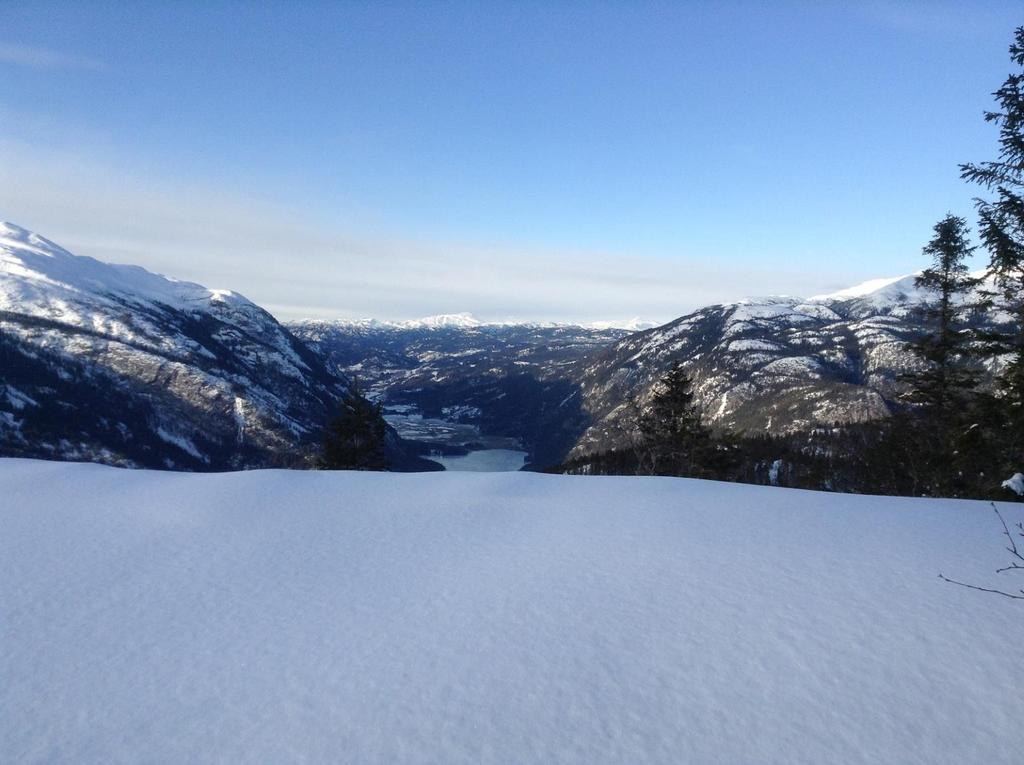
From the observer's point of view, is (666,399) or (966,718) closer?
(966,718)

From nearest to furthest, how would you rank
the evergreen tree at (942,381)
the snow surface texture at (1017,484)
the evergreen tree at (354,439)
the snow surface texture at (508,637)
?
1. the snow surface texture at (508,637)
2. the snow surface texture at (1017,484)
3. the evergreen tree at (942,381)
4. the evergreen tree at (354,439)

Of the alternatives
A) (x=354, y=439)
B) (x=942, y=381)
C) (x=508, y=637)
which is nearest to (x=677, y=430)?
(x=942, y=381)

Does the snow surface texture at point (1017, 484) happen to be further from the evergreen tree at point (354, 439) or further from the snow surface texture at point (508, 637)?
the evergreen tree at point (354, 439)

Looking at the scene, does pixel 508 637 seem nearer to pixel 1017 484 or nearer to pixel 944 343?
pixel 1017 484

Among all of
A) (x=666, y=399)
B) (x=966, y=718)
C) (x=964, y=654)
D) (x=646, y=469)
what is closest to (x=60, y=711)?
(x=966, y=718)

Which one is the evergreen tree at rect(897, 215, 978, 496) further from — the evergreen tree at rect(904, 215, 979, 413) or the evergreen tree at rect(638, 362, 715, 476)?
the evergreen tree at rect(638, 362, 715, 476)

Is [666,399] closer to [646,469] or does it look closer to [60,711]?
[646,469]

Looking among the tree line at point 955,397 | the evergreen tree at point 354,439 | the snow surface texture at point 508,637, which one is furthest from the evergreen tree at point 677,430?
the snow surface texture at point 508,637
